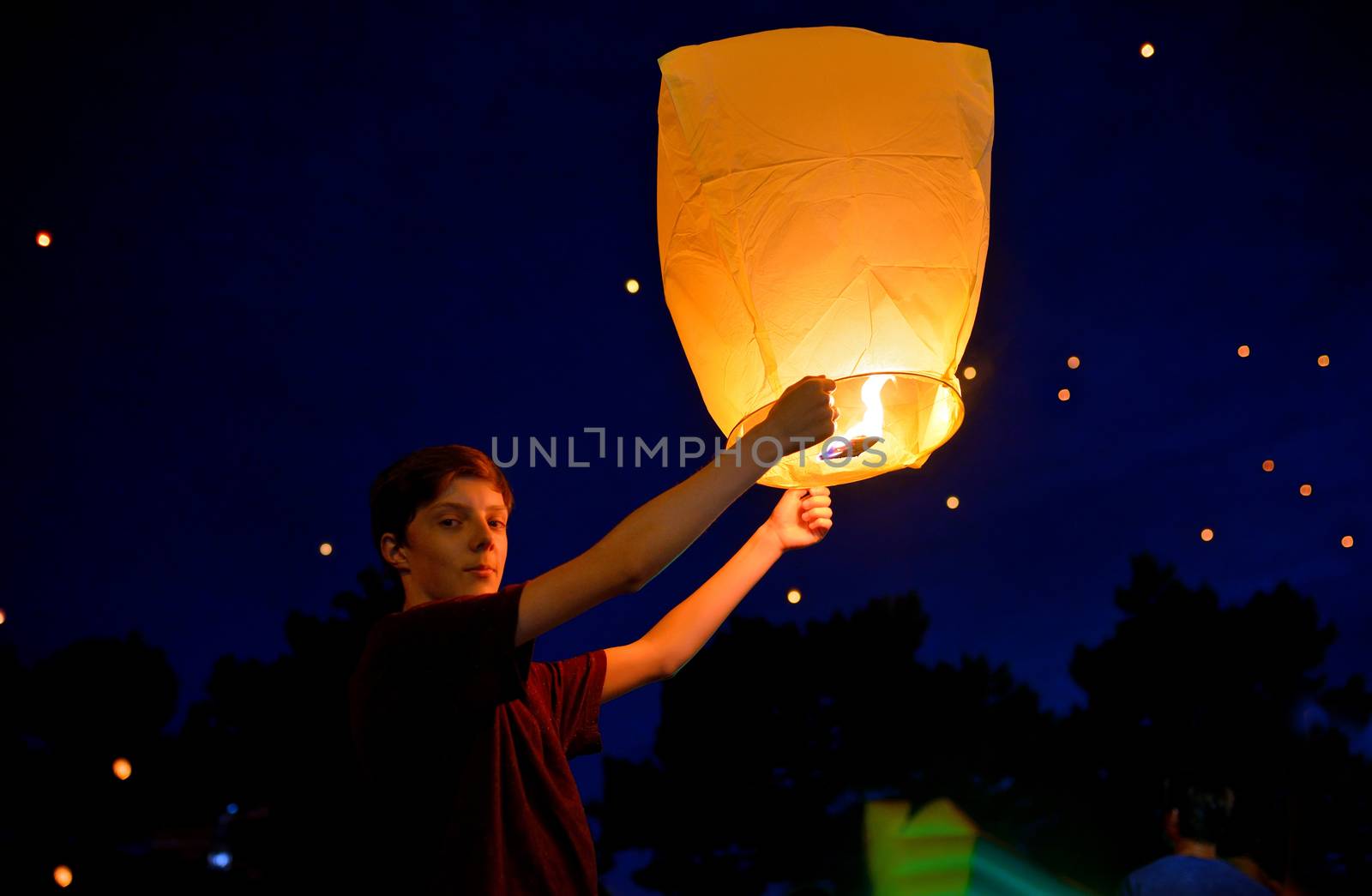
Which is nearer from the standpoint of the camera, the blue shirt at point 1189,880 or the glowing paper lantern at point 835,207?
the glowing paper lantern at point 835,207

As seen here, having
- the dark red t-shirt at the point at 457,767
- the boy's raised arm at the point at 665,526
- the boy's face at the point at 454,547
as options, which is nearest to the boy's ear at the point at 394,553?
the boy's face at the point at 454,547

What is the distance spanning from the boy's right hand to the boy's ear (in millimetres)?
556

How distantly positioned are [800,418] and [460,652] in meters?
0.42

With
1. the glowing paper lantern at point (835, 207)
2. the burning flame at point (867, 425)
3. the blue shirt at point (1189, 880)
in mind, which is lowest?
the blue shirt at point (1189, 880)

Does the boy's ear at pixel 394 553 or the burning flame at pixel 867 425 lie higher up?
the burning flame at pixel 867 425

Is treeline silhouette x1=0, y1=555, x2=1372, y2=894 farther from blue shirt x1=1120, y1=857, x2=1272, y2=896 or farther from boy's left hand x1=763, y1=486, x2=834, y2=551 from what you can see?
boy's left hand x1=763, y1=486, x2=834, y2=551

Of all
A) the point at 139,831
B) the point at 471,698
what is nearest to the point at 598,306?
the point at 139,831

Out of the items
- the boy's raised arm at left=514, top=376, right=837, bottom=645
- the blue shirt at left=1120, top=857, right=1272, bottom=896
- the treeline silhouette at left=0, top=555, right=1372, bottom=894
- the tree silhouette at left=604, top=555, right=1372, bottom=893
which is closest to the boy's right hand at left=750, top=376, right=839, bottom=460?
the boy's raised arm at left=514, top=376, right=837, bottom=645

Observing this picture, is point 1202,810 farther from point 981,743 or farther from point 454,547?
point 454,547

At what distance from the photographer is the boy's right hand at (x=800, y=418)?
1.05 meters

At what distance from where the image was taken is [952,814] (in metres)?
3.39

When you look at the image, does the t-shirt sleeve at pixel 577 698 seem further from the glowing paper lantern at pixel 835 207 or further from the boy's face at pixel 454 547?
the glowing paper lantern at pixel 835 207

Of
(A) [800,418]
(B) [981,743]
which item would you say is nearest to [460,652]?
(A) [800,418]

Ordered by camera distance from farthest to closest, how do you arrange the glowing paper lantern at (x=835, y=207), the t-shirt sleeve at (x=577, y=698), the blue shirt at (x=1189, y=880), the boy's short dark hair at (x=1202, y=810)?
the boy's short dark hair at (x=1202, y=810)
the blue shirt at (x=1189, y=880)
the t-shirt sleeve at (x=577, y=698)
the glowing paper lantern at (x=835, y=207)
